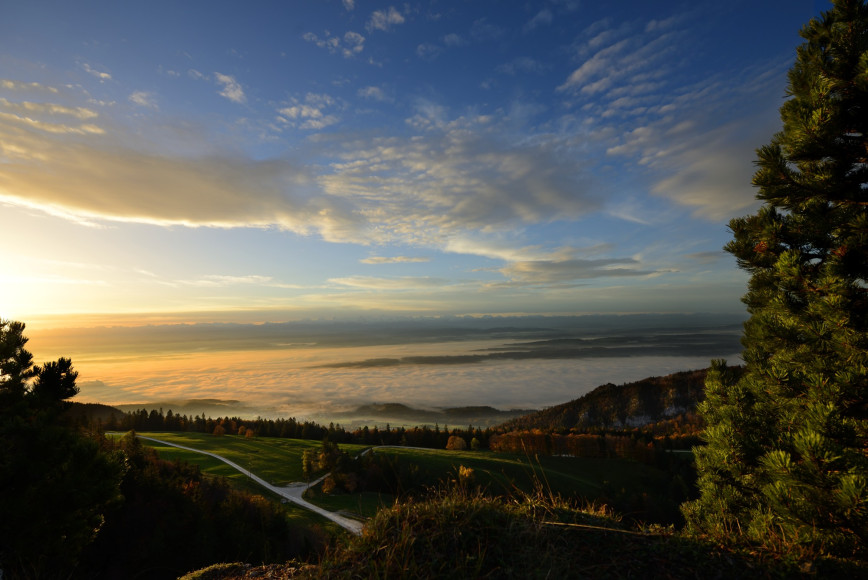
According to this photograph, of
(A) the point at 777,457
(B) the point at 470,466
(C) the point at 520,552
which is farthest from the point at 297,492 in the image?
(A) the point at 777,457

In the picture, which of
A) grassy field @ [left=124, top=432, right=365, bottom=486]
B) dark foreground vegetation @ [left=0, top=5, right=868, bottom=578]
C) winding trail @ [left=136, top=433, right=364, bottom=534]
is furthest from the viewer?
grassy field @ [left=124, top=432, right=365, bottom=486]

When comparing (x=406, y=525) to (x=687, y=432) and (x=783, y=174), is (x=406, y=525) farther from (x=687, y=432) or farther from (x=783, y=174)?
(x=687, y=432)

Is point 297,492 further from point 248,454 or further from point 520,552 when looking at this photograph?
point 520,552

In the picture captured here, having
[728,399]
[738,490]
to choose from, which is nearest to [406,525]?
[728,399]

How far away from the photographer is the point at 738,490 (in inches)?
522

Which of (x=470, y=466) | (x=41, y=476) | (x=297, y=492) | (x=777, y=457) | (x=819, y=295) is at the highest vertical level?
(x=819, y=295)

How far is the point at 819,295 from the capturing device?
7879mm

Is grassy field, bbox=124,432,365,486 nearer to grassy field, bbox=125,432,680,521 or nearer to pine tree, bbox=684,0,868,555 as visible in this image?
grassy field, bbox=125,432,680,521

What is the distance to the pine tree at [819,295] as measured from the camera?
6316mm

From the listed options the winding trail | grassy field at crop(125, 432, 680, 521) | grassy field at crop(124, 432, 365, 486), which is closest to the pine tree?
the winding trail

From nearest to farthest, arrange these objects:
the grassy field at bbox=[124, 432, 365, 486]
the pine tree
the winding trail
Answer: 1. the pine tree
2. the winding trail
3. the grassy field at bbox=[124, 432, 365, 486]

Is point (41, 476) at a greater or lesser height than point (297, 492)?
greater

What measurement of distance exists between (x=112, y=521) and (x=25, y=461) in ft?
47.1

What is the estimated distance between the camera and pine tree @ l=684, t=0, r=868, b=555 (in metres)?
6.32
